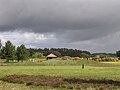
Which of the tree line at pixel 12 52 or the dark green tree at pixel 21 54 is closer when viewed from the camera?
the tree line at pixel 12 52

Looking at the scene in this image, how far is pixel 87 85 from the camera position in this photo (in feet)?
103

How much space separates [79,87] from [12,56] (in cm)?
10499

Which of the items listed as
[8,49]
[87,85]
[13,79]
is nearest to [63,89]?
[87,85]

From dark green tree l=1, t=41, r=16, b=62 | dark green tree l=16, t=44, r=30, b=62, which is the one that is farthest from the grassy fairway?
dark green tree l=16, t=44, r=30, b=62

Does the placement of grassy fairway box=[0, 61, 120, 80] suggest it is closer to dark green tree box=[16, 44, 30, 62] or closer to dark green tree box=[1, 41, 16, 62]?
dark green tree box=[1, 41, 16, 62]

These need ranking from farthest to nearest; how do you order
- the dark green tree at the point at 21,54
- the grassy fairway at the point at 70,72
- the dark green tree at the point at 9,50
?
the dark green tree at the point at 21,54 → the dark green tree at the point at 9,50 → the grassy fairway at the point at 70,72

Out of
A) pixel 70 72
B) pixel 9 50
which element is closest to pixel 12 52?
pixel 9 50

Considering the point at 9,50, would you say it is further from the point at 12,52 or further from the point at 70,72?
the point at 70,72

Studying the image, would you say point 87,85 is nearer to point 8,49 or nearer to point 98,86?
point 98,86

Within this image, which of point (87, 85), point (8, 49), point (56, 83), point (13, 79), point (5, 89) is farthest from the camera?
point (8, 49)

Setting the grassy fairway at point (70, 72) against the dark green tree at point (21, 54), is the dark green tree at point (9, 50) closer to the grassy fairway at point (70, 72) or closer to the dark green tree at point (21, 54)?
the dark green tree at point (21, 54)

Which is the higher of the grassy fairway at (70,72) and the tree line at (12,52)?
the tree line at (12,52)

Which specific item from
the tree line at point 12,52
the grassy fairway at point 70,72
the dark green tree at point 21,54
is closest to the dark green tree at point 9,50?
the tree line at point 12,52

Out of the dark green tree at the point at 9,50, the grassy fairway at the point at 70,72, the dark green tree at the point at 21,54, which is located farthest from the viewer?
the dark green tree at the point at 21,54
